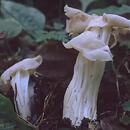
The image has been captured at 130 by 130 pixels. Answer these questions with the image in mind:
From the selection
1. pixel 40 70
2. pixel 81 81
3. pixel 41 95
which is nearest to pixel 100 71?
pixel 81 81

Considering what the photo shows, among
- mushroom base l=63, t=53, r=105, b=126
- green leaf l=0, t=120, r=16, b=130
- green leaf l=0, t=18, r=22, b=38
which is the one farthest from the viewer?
green leaf l=0, t=18, r=22, b=38

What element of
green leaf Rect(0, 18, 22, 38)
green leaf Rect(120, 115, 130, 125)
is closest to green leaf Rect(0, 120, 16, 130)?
green leaf Rect(120, 115, 130, 125)

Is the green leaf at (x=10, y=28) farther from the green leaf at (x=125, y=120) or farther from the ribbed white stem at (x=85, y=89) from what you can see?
the green leaf at (x=125, y=120)

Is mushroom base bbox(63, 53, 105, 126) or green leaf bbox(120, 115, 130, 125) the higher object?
mushroom base bbox(63, 53, 105, 126)

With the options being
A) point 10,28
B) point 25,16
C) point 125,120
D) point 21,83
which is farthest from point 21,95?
point 25,16

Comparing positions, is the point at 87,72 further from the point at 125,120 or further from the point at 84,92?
the point at 125,120

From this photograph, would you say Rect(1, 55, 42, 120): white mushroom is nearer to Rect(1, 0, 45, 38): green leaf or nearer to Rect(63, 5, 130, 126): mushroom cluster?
Rect(63, 5, 130, 126): mushroom cluster
